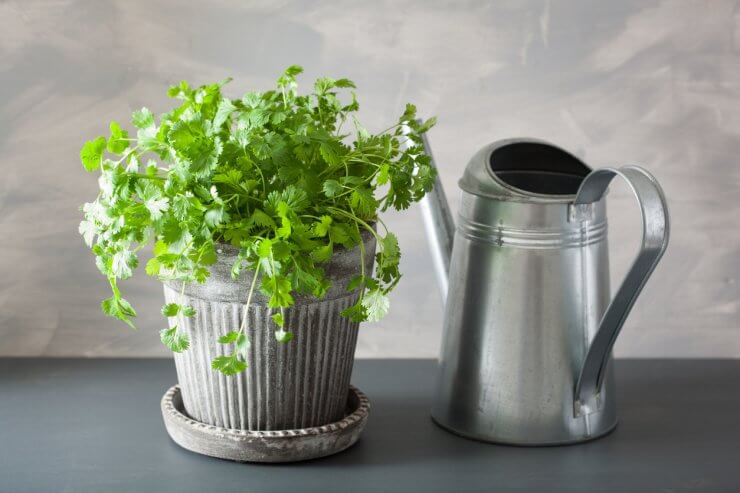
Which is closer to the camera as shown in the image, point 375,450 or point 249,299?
point 249,299

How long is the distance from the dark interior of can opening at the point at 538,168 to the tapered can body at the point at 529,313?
0.24ft

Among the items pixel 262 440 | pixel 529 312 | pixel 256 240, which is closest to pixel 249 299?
pixel 256 240

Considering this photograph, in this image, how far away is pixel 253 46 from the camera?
1392 millimetres

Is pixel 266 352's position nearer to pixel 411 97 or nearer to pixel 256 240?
pixel 256 240

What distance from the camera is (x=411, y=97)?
1430 millimetres

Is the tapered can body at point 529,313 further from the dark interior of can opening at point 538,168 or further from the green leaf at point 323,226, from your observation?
the green leaf at point 323,226

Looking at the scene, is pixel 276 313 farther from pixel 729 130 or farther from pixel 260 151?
pixel 729 130

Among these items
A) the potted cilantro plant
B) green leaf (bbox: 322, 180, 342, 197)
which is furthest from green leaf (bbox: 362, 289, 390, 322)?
green leaf (bbox: 322, 180, 342, 197)

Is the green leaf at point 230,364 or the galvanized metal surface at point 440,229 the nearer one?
the green leaf at point 230,364

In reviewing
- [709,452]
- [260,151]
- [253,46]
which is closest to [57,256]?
[253,46]

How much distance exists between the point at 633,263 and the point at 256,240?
0.37m

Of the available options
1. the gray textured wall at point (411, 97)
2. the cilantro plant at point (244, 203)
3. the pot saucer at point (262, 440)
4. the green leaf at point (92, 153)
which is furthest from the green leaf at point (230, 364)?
the gray textured wall at point (411, 97)

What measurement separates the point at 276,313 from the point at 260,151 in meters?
0.16

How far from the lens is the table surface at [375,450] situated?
0.96 m
